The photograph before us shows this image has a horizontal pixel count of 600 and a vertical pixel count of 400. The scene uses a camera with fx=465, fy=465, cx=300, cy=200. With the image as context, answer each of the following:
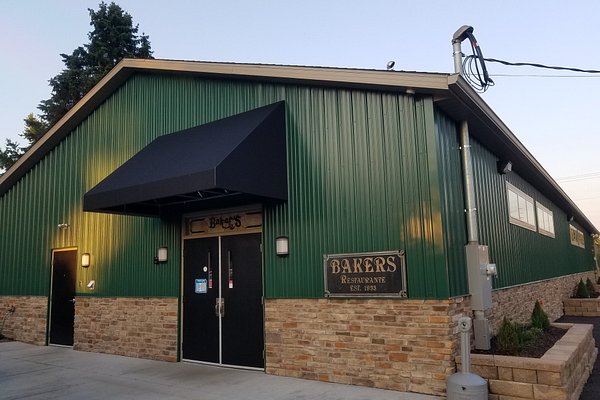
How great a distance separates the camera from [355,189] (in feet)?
24.5

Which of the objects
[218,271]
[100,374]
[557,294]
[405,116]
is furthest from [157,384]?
[557,294]

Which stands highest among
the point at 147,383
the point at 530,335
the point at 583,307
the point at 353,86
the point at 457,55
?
the point at 457,55

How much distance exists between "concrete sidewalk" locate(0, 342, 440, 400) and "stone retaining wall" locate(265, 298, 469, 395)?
211 mm

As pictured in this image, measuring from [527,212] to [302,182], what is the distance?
7865 millimetres

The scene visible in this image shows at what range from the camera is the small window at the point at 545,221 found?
47.5 ft

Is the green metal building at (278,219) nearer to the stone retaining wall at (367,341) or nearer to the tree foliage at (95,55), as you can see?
the stone retaining wall at (367,341)

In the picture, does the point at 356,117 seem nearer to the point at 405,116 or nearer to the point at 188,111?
the point at 405,116

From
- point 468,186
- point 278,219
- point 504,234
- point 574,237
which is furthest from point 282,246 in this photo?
point 574,237

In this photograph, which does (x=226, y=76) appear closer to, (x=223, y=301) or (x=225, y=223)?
(x=225, y=223)

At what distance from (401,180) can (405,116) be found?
39.0 inches

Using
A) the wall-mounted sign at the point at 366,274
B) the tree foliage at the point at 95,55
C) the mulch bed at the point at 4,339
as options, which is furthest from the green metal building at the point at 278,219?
the tree foliage at the point at 95,55

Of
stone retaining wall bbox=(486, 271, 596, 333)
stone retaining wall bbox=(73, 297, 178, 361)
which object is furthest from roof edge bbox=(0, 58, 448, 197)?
stone retaining wall bbox=(73, 297, 178, 361)

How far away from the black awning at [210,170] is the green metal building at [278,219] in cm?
3

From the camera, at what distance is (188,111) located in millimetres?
10164
